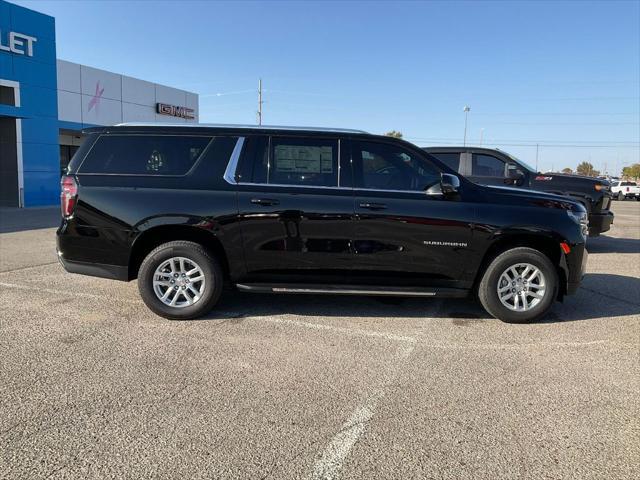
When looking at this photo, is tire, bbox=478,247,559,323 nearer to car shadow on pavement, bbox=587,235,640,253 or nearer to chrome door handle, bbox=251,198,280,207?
chrome door handle, bbox=251,198,280,207

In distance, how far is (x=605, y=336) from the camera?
4.89 m

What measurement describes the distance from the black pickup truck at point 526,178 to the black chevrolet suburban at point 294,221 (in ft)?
15.8

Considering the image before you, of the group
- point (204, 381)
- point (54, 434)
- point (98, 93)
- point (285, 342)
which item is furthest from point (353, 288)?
point (98, 93)

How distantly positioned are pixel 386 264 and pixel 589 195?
22.3ft

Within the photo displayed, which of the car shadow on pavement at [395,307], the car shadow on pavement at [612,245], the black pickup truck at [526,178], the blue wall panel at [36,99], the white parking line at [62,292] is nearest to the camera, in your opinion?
the car shadow on pavement at [395,307]

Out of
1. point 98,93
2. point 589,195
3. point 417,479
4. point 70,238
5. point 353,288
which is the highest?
point 98,93

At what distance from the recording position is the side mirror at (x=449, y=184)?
4.95m

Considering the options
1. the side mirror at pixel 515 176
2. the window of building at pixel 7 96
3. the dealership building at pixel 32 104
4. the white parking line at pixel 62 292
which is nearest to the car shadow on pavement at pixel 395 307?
the white parking line at pixel 62 292

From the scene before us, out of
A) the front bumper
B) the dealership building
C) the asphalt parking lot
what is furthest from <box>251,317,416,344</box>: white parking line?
the dealership building

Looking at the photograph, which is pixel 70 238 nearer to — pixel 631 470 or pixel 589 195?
pixel 631 470

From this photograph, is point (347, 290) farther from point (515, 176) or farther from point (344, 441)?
point (515, 176)

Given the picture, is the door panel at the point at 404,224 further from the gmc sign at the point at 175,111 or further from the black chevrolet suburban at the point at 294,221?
the gmc sign at the point at 175,111

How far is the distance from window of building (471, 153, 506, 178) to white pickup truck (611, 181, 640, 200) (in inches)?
1604

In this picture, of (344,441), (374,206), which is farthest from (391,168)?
(344,441)
